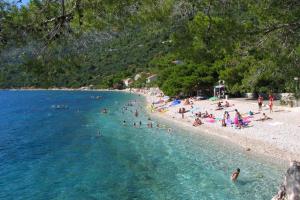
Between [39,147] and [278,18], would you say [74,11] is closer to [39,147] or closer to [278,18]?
[278,18]

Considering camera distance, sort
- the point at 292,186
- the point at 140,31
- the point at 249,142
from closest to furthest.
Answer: the point at 140,31
the point at 292,186
the point at 249,142

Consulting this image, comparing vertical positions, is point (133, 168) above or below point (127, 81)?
below

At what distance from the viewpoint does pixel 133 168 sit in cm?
2303

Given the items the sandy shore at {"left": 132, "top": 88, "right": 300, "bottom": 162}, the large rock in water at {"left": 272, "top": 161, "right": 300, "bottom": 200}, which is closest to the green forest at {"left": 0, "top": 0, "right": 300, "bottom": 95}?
the large rock in water at {"left": 272, "top": 161, "right": 300, "bottom": 200}

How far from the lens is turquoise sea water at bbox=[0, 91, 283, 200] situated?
1828cm

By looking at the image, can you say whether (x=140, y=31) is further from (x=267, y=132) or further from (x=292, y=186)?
(x=267, y=132)

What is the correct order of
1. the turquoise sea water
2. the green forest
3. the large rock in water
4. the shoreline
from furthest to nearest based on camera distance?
the shoreline < the turquoise sea water < the large rock in water < the green forest

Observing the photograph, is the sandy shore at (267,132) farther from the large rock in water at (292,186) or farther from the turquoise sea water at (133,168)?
the large rock in water at (292,186)

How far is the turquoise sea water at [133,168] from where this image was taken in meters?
18.3

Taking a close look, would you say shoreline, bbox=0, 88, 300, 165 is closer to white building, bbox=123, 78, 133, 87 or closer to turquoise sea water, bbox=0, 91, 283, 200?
turquoise sea water, bbox=0, 91, 283, 200

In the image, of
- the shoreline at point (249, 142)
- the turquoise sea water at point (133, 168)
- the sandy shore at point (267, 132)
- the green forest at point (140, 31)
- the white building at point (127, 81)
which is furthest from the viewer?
the white building at point (127, 81)

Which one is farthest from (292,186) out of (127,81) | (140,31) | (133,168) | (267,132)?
(127,81)

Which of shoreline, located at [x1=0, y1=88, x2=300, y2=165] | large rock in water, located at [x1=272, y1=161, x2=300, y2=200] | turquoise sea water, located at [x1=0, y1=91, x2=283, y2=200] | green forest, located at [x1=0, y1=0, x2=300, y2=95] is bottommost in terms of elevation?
turquoise sea water, located at [x1=0, y1=91, x2=283, y2=200]

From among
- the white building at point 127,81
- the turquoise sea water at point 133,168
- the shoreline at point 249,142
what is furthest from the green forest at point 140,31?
the white building at point 127,81
